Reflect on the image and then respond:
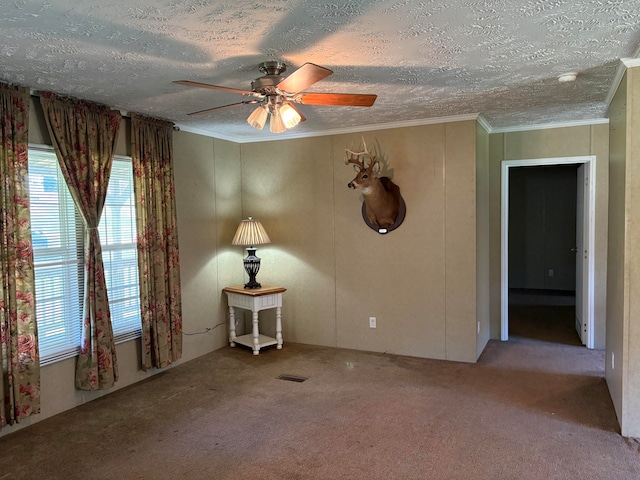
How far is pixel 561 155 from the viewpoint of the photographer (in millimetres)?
5055

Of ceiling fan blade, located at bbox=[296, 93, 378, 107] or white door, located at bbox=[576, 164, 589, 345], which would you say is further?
white door, located at bbox=[576, 164, 589, 345]

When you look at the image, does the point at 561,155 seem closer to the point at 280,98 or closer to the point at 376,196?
the point at 376,196

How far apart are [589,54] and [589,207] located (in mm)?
2622

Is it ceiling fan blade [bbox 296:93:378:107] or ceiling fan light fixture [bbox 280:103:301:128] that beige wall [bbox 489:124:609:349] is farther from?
ceiling fan light fixture [bbox 280:103:301:128]

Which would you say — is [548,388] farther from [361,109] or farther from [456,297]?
[361,109]

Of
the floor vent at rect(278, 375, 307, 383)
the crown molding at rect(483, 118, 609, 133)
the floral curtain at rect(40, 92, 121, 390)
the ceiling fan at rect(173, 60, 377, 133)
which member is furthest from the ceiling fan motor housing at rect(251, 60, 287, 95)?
the crown molding at rect(483, 118, 609, 133)

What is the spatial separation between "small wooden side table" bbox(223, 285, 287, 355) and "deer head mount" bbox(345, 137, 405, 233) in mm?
1283

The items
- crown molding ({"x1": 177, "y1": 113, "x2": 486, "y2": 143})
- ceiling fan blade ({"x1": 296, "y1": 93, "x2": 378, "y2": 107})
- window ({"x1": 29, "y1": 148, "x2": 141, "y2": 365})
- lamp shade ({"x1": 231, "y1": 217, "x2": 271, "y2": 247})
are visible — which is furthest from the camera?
lamp shade ({"x1": 231, "y1": 217, "x2": 271, "y2": 247})

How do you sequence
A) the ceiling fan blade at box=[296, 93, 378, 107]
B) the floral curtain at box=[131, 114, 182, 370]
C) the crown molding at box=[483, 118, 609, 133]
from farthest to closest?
1. the crown molding at box=[483, 118, 609, 133]
2. the floral curtain at box=[131, 114, 182, 370]
3. the ceiling fan blade at box=[296, 93, 378, 107]

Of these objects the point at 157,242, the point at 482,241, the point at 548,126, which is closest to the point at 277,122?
the point at 157,242

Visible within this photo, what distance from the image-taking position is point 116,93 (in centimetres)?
348

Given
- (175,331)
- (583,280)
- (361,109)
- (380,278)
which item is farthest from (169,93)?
(583,280)

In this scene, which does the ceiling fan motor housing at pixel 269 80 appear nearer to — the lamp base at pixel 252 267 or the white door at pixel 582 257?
the lamp base at pixel 252 267

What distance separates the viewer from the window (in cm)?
344
